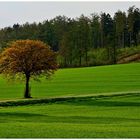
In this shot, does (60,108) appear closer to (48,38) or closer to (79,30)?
(79,30)

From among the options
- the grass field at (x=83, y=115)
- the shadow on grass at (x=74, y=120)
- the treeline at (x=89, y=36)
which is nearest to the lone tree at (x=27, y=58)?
the grass field at (x=83, y=115)

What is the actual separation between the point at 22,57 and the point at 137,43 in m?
106

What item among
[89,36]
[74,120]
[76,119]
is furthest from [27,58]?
[89,36]

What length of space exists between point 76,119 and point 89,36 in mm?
119910

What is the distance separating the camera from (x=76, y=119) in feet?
105

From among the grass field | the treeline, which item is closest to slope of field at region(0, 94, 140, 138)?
the grass field

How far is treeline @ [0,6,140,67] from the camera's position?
141 metres

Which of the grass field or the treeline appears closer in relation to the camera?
the grass field

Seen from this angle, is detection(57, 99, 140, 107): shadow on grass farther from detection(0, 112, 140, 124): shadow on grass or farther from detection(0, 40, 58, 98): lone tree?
detection(0, 112, 140, 124): shadow on grass

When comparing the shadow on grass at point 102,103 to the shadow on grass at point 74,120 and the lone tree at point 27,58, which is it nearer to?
the lone tree at point 27,58

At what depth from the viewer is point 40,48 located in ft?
181

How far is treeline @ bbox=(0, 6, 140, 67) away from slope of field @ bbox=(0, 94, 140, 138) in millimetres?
86378

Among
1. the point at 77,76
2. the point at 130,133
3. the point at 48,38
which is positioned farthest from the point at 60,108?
the point at 48,38

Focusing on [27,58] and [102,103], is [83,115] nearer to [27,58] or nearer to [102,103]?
[102,103]
